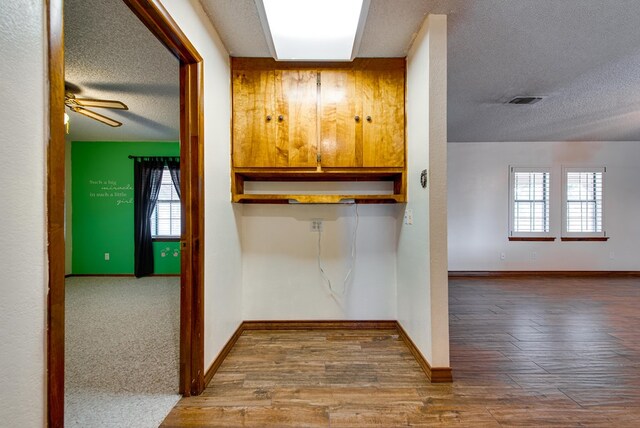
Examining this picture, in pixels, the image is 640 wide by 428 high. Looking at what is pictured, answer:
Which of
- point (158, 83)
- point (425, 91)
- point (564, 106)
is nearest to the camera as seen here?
point (425, 91)

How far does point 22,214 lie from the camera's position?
31.0 inches

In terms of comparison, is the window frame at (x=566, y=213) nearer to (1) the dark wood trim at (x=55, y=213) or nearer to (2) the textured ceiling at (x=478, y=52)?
(2) the textured ceiling at (x=478, y=52)

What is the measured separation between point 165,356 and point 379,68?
300 cm

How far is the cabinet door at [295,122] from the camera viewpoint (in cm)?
243

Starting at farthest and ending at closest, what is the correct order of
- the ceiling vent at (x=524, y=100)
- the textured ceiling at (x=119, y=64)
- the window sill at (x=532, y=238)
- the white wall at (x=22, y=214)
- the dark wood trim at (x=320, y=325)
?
the window sill at (x=532, y=238), the ceiling vent at (x=524, y=100), the dark wood trim at (x=320, y=325), the textured ceiling at (x=119, y=64), the white wall at (x=22, y=214)

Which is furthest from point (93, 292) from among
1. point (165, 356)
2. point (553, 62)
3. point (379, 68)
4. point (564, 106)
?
point (564, 106)

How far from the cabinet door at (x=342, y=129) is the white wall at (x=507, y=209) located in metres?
3.44

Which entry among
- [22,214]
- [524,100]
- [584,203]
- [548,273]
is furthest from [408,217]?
[584,203]

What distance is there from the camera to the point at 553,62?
256 centimetres

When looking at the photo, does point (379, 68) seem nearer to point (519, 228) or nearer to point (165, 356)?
point (165, 356)

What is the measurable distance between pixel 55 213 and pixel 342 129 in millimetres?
2007

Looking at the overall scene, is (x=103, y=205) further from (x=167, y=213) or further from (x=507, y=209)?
(x=507, y=209)

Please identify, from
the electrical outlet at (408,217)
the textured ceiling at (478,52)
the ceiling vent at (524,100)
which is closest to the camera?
the textured ceiling at (478,52)

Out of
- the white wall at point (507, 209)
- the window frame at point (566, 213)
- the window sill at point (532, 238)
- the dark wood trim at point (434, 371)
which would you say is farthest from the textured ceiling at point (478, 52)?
the dark wood trim at point (434, 371)
